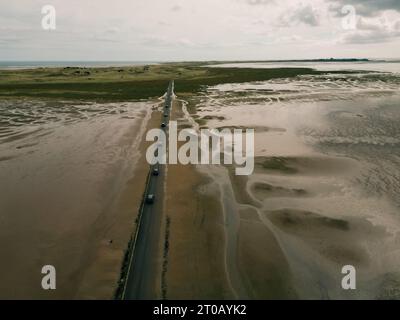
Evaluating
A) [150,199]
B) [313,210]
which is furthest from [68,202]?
[313,210]

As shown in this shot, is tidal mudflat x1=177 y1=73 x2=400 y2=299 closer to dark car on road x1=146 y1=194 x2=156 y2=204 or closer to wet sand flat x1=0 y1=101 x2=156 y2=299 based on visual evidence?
dark car on road x1=146 y1=194 x2=156 y2=204

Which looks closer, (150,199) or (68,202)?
(150,199)

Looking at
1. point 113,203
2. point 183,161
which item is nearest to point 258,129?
point 183,161

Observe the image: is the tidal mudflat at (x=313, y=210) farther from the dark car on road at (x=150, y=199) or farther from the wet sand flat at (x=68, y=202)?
the wet sand flat at (x=68, y=202)

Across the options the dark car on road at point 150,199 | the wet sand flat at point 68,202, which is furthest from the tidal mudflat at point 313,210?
the wet sand flat at point 68,202

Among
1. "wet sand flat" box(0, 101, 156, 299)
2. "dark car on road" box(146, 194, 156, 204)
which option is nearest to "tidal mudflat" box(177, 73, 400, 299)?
"dark car on road" box(146, 194, 156, 204)

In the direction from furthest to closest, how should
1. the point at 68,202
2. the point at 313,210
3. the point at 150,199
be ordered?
the point at 68,202, the point at 150,199, the point at 313,210

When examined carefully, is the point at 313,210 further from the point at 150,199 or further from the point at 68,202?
the point at 68,202

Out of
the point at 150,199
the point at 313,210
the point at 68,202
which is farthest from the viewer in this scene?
the point at 68,202

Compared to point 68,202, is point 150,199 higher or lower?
higher
